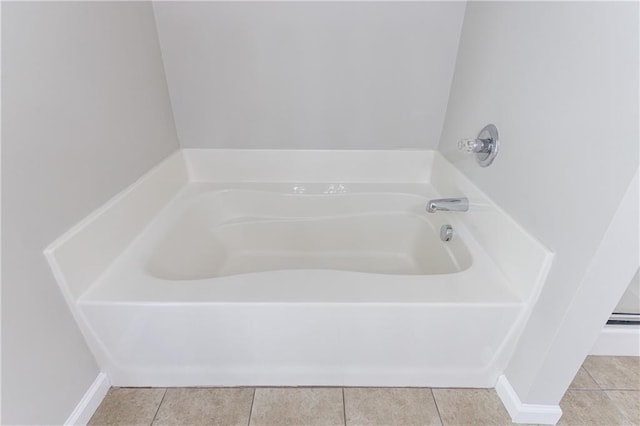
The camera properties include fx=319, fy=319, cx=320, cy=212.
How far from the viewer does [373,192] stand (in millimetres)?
1811

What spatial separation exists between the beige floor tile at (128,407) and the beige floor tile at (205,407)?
36 millimetres

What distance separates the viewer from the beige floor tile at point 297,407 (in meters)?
1.13

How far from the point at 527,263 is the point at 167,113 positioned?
5.65ft

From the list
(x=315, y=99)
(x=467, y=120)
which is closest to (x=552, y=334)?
(x=467, y=120)

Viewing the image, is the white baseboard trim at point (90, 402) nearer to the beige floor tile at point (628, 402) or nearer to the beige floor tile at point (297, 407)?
the beige floor tile at point (297, 407)

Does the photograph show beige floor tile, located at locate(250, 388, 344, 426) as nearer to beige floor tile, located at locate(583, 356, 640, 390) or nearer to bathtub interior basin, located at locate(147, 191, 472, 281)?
bathtub interior basin, located at locate(147, 191, 472, 281)

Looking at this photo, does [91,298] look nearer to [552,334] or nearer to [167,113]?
[167,113]

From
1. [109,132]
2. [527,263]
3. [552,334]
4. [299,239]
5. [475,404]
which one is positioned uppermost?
[109,132]

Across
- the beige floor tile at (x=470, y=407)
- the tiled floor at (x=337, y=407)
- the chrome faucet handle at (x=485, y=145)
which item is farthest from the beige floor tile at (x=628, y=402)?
the chrome faucet handle at (x=485, y=145)

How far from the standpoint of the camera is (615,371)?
1353mm

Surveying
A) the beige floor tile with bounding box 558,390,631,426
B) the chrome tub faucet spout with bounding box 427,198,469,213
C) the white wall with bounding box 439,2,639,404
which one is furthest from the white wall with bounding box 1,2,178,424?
the beige floor tile with bounding box 558,390,631,426

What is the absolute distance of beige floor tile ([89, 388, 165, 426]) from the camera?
1.12 m

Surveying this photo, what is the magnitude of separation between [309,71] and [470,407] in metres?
1.62

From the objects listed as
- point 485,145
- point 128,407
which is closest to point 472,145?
point 485,145
